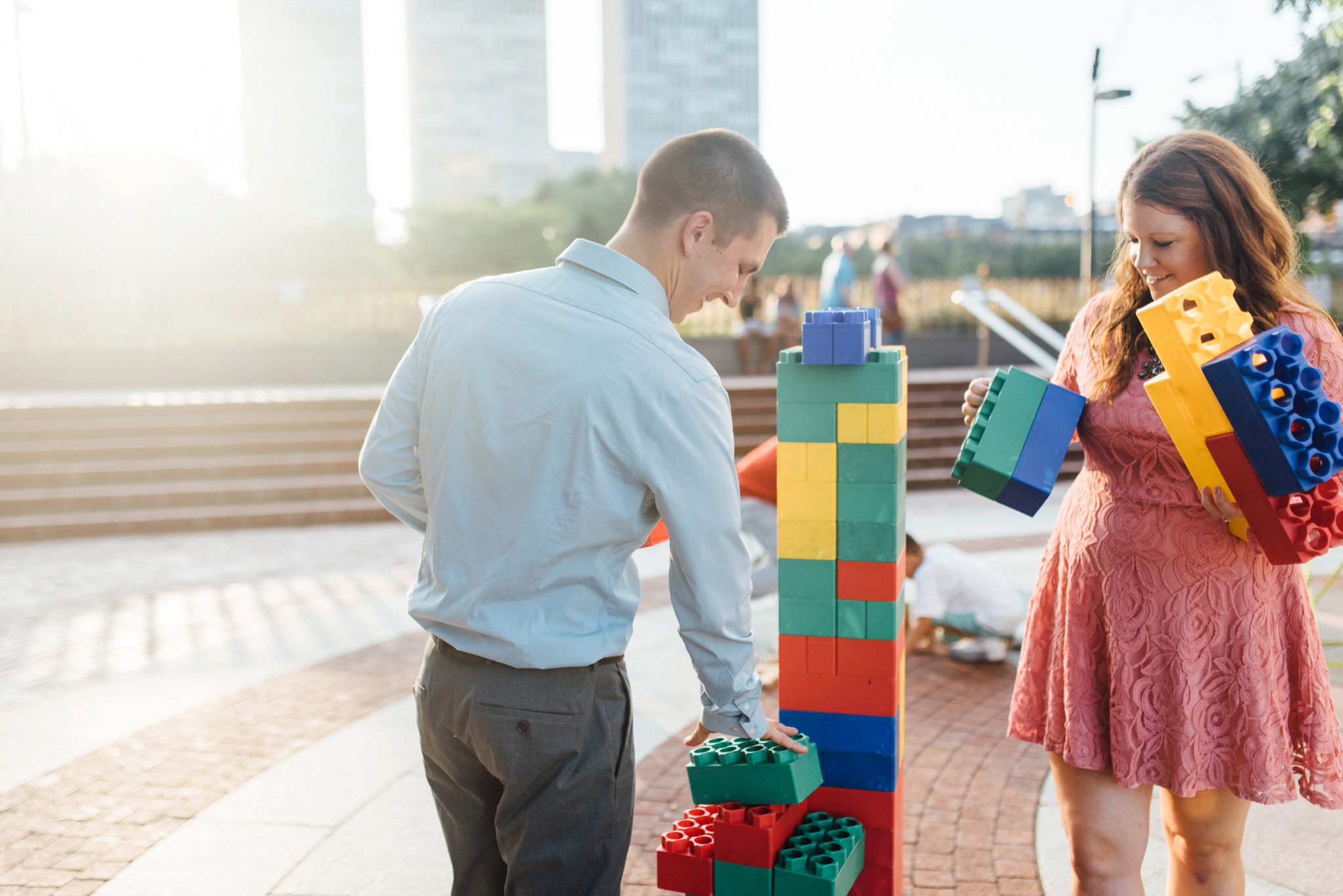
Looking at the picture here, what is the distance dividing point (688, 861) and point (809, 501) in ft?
2.55

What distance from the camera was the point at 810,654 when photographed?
2.12 metres

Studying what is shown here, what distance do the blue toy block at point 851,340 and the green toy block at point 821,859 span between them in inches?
38.7

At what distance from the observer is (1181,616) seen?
6.63ft

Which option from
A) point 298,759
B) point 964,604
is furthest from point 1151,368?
point 298,759

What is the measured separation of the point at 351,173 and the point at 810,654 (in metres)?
131

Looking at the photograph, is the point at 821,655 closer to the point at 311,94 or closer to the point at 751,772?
the point at 751,772

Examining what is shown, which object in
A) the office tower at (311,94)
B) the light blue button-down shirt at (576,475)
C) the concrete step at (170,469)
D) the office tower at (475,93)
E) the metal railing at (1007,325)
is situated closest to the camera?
the light blue button-down shirt at (576,475)

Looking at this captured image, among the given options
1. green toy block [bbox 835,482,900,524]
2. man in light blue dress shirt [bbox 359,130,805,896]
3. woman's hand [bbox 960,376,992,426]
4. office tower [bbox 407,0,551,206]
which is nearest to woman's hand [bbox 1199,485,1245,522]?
woman's hand [bbox 960,376,992,426]

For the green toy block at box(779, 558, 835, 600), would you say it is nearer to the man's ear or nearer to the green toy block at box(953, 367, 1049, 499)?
the green toy block at box(953, 367, 1049, 499)

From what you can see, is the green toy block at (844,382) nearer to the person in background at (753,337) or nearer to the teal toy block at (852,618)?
the teal toy block at (852,618)

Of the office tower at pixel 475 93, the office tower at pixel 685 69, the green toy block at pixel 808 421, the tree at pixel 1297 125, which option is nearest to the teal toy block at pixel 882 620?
the green toy block at pixel 808 421

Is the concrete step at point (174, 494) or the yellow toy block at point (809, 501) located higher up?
the yellow toy block at point (809, 501)

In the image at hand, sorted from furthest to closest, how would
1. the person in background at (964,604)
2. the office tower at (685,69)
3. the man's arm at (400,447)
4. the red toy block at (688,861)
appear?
the office tower at (685,69)
the person in background at (964,604)
the red toy block at (688,861)
the man's arm at (400,447)

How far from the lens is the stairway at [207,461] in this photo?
9.12 metres
